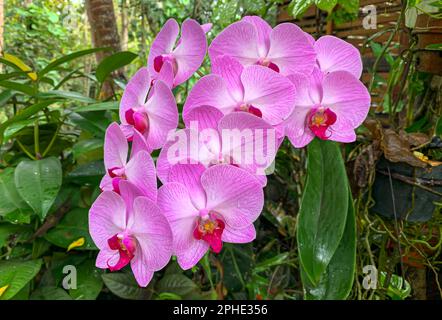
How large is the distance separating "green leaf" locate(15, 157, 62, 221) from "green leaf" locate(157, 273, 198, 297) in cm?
26

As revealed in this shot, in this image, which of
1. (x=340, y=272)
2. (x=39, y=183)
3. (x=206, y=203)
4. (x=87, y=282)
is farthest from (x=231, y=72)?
(x=87, y=282)

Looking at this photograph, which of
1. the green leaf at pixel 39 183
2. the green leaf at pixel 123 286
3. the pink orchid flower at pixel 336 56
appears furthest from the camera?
the green leaf at pixel 123 286

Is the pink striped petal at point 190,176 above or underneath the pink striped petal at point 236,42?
underneath

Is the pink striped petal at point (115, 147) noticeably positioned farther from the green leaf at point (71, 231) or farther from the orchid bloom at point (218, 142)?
the green leaf at point (71, 231)

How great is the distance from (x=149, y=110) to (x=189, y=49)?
83 mm

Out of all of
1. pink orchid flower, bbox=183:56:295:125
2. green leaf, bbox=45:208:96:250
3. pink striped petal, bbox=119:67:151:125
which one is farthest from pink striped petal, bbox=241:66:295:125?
green leaf, bbox=45:208:96:250

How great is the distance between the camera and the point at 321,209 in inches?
17.9

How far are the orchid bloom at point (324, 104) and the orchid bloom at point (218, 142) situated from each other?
77mm

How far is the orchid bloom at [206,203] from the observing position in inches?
12.5

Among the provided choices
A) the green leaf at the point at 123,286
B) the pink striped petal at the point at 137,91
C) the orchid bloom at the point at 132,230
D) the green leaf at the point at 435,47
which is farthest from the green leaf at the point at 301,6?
the green leaf at the point at 123,286

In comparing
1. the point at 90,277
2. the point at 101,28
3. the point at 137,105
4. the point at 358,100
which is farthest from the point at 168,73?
the point at 101,28

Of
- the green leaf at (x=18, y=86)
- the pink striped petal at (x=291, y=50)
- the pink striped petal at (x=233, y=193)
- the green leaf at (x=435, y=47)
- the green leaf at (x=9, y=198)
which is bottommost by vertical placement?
the green leaf at (x=9, y=198)

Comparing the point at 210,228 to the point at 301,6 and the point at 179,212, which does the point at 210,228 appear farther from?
the point at 301,6

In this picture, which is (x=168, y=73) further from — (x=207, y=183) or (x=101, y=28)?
(x=101, y=28)
